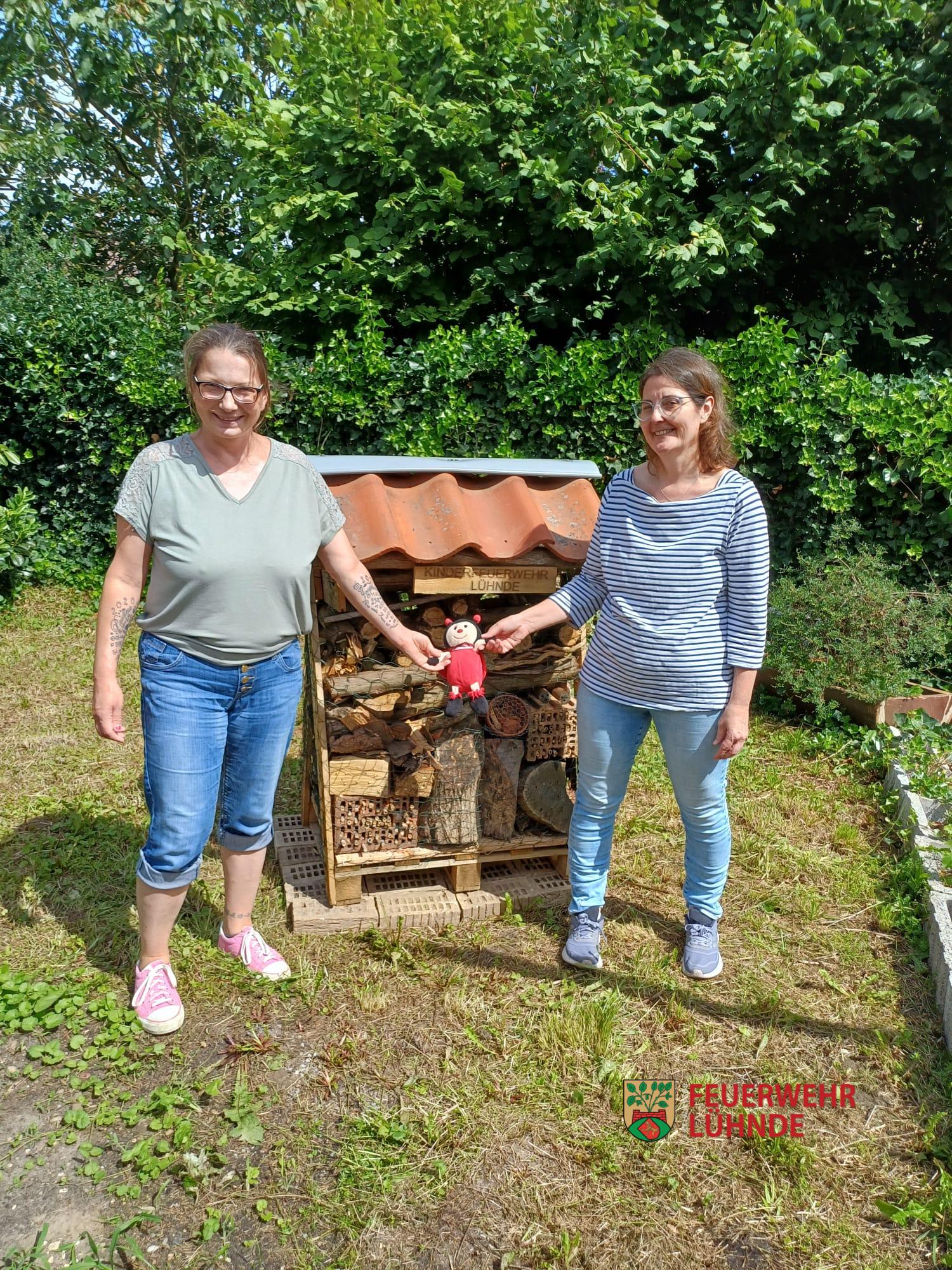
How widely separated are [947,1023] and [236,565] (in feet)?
8.52

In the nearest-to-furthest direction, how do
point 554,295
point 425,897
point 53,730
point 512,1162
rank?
1. point 512,1162
2. point 425,897
3. point 53,730
4. point 554,295

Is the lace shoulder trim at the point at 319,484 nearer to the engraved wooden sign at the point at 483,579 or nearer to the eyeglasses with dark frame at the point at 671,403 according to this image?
the engraved wooden sign at the point at 483,579

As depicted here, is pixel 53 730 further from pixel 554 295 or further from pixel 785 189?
pixel 785 189

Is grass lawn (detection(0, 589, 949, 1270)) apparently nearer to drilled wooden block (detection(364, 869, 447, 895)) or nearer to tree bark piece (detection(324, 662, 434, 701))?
drilled wooden block (detection(364, 869, 447, 895))

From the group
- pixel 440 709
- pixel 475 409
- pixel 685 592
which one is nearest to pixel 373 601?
pixel 440 709

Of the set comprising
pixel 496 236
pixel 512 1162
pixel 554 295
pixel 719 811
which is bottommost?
pixel 512 1162

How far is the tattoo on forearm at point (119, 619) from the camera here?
2389 mm

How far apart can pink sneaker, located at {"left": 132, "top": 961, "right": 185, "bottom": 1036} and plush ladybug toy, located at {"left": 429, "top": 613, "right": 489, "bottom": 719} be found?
48.7 inches

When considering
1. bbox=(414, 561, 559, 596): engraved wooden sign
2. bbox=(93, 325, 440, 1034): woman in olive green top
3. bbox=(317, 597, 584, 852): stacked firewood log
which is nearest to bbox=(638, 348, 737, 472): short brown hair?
bbox=(414, 561, 559, 596): engraved wooden sign

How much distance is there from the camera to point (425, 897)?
11.1 ft

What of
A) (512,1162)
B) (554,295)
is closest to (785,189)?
(554,295)

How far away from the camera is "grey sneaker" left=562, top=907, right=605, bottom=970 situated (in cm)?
302

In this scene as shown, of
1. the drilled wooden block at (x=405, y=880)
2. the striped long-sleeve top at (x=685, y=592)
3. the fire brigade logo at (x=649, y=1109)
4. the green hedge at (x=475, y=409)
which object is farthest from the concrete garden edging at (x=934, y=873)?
the green hedge at (x=475, y=409)

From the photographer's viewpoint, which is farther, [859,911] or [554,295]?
[554,295]
